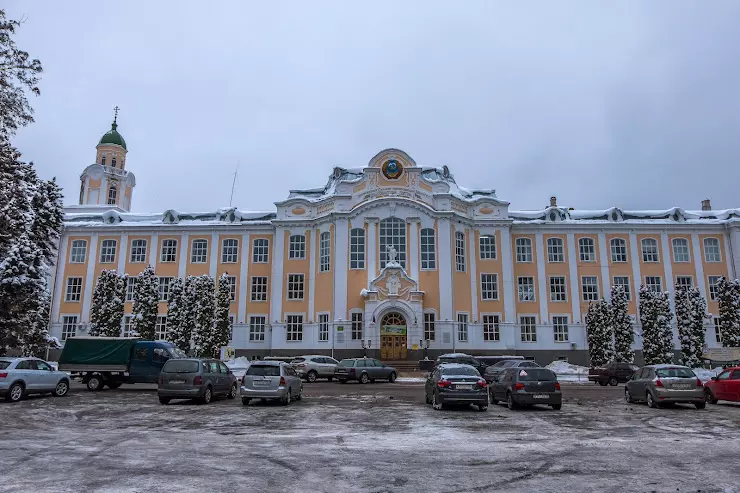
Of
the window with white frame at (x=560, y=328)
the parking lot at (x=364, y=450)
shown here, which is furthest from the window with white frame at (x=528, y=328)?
the parking lot at (x=364, y=450)

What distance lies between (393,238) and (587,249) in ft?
55.5

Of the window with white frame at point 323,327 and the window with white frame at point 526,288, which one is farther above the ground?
the window with white frame at point 526,288

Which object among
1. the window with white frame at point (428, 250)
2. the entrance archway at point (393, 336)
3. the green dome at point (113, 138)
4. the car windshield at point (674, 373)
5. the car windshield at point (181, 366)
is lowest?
the car windshield at point (674, 373)

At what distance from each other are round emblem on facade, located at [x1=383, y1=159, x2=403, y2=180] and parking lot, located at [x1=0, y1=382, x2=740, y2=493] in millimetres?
29373

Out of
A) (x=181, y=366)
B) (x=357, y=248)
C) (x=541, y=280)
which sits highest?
(x=357, y=248)

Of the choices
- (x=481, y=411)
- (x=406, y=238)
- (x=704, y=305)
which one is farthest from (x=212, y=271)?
(x=704, y=305)

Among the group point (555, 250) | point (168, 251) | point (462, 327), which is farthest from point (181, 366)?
point (555, 250)

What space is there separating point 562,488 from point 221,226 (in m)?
44.0

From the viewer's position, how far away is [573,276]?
46.0 metres

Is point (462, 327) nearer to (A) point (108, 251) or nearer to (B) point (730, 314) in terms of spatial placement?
(B) point (730, 314)

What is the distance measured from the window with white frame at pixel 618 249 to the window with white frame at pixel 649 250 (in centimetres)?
152

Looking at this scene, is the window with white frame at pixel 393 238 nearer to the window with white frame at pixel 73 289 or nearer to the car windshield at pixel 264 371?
the car windshield at pixel 264 371

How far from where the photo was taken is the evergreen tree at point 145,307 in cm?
4025

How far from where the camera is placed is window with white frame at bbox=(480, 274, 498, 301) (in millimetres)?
44375
